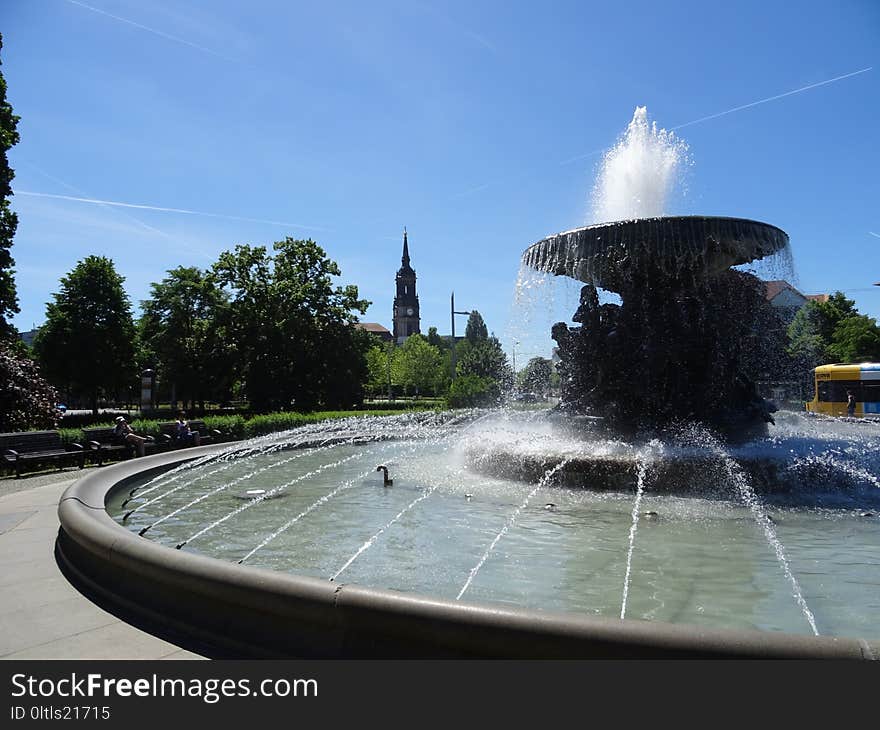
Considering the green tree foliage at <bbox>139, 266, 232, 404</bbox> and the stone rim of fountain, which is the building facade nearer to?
the green tree foliage at <bbox>139, 266, 232, 404</bbox>

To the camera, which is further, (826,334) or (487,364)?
(487,364)

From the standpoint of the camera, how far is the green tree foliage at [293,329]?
40125mm

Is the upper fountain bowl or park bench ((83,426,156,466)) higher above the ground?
the upper fountain bowl

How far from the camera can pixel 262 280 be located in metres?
42.3

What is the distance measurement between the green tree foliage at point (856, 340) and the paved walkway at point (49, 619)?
184ft

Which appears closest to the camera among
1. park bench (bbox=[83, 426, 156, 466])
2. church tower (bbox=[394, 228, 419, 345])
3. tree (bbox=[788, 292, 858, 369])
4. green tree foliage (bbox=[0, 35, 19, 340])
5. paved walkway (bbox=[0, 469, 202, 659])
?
paved walkway (bbox=[0, 469, 202, 659])

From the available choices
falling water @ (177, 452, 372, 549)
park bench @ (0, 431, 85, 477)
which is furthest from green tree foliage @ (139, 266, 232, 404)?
falling water @ (177, 452, 372, 549)

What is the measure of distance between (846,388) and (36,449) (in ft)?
99.9

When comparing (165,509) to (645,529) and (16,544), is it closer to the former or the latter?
(16,544)

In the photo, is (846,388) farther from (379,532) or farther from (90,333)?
(90,333)

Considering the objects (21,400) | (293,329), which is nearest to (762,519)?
(21,400)

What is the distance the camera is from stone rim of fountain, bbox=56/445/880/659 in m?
2.89

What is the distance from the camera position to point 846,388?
28719 millimetres
